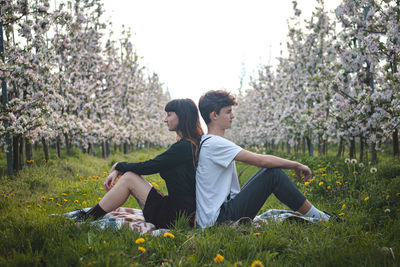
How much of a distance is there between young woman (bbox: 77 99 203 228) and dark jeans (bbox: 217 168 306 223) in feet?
1.55

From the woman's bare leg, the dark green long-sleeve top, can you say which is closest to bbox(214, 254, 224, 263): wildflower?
the dark green long-sleeve top

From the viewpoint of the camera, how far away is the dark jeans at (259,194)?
328 cm

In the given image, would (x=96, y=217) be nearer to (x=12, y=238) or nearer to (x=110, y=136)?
(x=12, y=238)

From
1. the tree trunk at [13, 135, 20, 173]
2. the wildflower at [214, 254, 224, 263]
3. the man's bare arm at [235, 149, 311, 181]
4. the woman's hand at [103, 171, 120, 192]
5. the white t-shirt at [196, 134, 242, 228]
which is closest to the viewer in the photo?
the wildflower at [214, 254, 224, 263]

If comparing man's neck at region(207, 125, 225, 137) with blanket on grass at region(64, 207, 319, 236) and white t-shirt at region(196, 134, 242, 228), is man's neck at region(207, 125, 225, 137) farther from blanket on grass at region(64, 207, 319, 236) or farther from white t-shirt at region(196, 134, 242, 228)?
blanket on grass at region(64, 207, 319, 236)

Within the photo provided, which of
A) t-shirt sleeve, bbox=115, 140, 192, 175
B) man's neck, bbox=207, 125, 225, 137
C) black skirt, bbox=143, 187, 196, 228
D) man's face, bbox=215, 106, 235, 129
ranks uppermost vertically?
man's face, bbox=215, 106, 235, 129

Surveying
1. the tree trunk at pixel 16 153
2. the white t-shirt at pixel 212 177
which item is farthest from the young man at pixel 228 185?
the tree trunk at pixel 16 153

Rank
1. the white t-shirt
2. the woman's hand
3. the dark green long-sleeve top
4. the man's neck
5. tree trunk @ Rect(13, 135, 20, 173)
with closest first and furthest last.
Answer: the white t-shirt
the dark green long-sleeve top
the woman's hand
the man's neck
tree trunk @ Rect(13, 135, 20, 173)

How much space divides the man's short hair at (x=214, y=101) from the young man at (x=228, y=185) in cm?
32

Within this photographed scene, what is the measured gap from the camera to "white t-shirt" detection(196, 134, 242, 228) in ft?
10.7

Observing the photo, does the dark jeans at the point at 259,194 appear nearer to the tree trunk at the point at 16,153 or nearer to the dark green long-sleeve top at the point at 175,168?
the dark green long-sleeve top at the point at 175,168

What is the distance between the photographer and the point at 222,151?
326 cm

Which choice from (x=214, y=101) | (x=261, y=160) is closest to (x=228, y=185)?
(x=261, y=160)

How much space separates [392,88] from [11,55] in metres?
8.38
